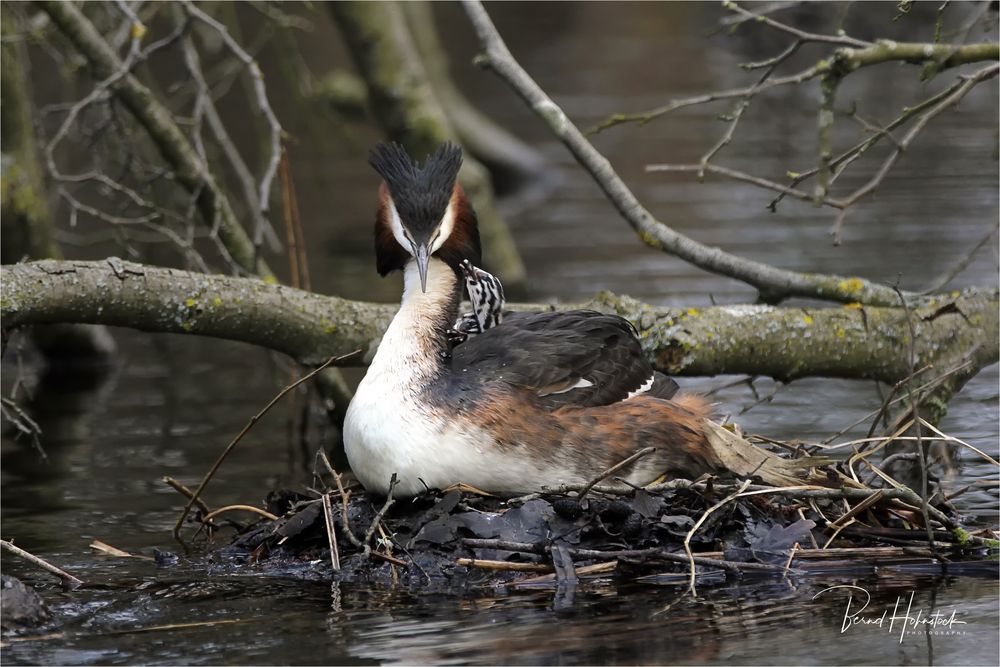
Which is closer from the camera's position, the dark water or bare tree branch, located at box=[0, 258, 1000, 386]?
the dark water

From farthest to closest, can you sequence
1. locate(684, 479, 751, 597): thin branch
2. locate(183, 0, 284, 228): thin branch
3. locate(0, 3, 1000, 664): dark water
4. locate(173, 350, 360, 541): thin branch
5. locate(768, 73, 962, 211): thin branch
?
locate(183, 0, 284, 228): thin branch < locate(768, 73, 962, 211): thin branch < locate(173, 350, 360, 541): thin branch < locate(684, 479, 751, 597): thin branch < locate(0, 3, 1000, 664): dark water

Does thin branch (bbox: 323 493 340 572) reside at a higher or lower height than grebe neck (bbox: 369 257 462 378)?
lower

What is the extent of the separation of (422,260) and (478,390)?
540 mm

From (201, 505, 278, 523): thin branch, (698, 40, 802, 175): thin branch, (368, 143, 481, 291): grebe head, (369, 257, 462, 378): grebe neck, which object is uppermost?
(698, 40, 802, 175): thin branch

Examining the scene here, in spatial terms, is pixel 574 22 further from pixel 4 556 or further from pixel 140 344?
pixel 4 556

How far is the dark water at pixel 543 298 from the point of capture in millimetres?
4633

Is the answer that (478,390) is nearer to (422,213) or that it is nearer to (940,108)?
(422,213)

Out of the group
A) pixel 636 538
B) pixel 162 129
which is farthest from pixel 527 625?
pixel 162 129

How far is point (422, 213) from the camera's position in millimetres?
5793

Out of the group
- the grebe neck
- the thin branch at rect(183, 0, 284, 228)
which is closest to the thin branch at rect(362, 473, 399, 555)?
the grebe neck

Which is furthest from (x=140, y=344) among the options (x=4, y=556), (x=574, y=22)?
(x=574, y=22)

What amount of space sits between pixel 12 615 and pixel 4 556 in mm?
1171

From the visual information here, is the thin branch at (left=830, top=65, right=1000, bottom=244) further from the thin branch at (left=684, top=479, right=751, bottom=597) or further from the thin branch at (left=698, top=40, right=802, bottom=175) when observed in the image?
the thin branch at (left=684, top=479, right=751, bottom=597)

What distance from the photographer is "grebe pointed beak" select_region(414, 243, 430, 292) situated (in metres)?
5.71
